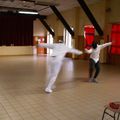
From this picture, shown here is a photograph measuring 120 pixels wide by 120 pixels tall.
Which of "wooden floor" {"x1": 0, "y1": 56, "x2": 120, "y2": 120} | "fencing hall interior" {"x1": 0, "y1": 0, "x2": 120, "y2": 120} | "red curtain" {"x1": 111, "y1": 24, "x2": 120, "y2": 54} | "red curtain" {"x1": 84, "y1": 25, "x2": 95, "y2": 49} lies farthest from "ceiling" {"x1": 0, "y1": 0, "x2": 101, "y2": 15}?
"wooden floor" {"x1": 0, "y1": 56, "x2": 120, "y2": 120}

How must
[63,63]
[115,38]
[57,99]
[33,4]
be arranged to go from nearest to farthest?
[57,99] < [63,63] < [115,38] < [33,4]

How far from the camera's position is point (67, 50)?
22.2 ft

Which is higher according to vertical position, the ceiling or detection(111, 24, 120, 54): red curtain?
the ceiling

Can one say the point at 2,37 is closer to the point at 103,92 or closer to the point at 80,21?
the point at 80,21

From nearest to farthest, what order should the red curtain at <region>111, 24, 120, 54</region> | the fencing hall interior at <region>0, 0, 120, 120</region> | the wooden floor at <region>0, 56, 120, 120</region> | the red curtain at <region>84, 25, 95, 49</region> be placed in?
1. the wooden floor at <region>0, 56, 120, 120</region>
2. the fencing hall interior at <region>0, 0, 120, 120</region>
3. the red curtain at <region>111, 24, 120, 54</region>
4. the red curtain at <region>84, 25, 95, 49</region>

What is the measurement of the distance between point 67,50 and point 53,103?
5.64ft

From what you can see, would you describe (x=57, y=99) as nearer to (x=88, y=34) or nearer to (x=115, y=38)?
(x=115, y=38)

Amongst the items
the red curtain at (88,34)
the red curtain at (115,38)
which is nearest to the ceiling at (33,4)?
the red curtain at (88,34)

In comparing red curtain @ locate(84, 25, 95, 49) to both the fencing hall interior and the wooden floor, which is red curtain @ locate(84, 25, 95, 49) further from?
the wooden floor

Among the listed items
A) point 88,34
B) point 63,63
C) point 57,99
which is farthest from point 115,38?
point 57,99

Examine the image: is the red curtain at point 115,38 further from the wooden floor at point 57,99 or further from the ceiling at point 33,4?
the wooden floor at point 57,99

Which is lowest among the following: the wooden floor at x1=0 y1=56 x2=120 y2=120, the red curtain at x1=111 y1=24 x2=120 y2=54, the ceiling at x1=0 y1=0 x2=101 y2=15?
the wooden floor at x1=0 y1=56 x2=120 y2=120

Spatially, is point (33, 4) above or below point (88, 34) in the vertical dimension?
above

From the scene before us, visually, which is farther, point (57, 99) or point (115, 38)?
point (115, 38)
